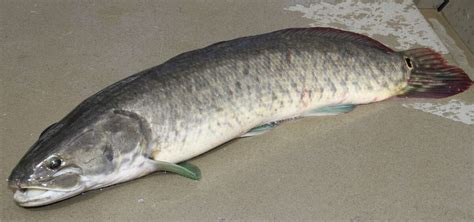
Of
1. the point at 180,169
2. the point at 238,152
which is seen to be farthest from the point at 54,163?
the point at 238,152

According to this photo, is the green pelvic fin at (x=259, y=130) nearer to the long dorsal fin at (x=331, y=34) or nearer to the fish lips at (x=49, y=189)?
the long dorsal fin at (x=331, y=34)

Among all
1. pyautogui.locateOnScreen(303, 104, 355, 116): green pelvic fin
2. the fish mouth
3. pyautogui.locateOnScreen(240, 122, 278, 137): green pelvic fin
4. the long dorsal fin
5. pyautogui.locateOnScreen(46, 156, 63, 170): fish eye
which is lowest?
the fish mouth

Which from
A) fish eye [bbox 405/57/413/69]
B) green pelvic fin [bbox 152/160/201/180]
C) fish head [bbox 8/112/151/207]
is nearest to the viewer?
fish head [bbox 8/112/151/207]

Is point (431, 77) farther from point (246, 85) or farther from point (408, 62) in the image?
point (246, 85)

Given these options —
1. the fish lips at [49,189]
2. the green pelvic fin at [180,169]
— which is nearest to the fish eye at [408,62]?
the green pelvic fin at [180,169]

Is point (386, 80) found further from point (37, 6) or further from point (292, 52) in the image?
point (37, 6)

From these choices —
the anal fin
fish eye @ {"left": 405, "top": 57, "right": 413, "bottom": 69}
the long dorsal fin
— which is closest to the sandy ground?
the anal fin

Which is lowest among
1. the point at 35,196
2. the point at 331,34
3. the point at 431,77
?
the point at 35,196

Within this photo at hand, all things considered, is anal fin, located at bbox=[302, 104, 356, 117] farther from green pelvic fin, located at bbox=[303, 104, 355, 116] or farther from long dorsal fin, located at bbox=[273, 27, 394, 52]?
long dorsal fin, located at bbox=[273, 27, 394, 52]
